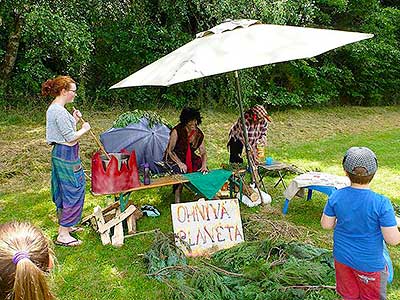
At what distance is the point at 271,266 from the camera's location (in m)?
3.32

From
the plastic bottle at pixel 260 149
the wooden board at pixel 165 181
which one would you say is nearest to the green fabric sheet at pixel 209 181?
the wooden board at pixel 165 181

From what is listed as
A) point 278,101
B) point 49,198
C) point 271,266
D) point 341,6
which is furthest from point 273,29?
point 341,6

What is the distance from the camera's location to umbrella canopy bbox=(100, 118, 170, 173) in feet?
18.6

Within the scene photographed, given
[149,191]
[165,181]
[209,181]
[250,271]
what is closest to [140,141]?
[149,191]

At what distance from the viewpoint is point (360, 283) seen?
2.45 m

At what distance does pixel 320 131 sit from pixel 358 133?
81 centimetres

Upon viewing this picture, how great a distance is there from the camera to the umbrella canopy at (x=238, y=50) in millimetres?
A: 3238

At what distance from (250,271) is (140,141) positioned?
2.93 metres

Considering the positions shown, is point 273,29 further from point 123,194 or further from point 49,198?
point 49,198

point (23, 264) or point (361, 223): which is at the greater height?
point (23, 264)

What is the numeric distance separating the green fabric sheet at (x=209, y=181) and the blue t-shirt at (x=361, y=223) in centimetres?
195

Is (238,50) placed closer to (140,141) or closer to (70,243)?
(70,243)

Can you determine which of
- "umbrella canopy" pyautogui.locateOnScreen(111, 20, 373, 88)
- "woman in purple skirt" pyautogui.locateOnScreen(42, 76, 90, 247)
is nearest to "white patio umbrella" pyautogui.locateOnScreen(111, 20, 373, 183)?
"umbrella canopy" pyautogui.locateOnScreen(111, 20, 373, 88)

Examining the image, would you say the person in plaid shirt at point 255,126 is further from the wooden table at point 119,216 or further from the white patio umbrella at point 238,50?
the white patio umbrella at point 238,50
